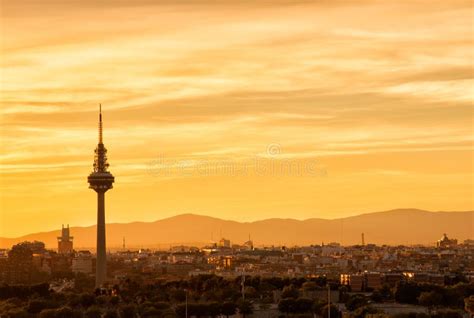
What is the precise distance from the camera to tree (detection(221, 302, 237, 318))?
4498 inches

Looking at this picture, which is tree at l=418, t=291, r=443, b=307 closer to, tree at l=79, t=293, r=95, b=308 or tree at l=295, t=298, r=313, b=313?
tree at l=295, t=298, r=313, b=313

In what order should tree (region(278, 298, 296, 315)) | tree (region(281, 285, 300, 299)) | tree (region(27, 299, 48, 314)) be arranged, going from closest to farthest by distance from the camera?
1. tree (region(278, 298, 296, 315))
2. tree (region(27, 299, 48, 314))
3. tree (region(281, 285, 300, 299))

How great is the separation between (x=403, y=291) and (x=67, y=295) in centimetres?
3199

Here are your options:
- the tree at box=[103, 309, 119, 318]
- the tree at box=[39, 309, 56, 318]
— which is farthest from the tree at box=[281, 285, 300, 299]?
the tree at box=[39, 309, 56, 318]

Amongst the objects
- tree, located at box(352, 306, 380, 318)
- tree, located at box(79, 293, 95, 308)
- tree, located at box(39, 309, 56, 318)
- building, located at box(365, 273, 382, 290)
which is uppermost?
building, located at box(365, 273, 382, 290)

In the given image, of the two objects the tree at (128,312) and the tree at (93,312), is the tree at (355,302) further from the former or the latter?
the tree at (93,312)

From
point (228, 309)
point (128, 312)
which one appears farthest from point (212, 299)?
point (128, 312)

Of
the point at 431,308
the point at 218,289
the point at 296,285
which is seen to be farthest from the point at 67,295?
the point at 431,308

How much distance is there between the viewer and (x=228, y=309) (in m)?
115

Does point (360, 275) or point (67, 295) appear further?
point (360, 275)

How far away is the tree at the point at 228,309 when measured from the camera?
11425 centimetres

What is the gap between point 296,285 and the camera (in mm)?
156500

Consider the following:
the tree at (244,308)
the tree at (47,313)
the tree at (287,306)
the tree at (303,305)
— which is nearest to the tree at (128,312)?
the tree at (47,313)

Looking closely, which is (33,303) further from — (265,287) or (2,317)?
(265,287)
